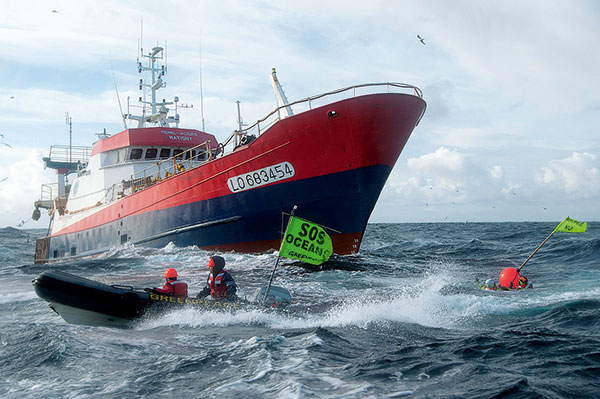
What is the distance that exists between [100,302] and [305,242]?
373cm

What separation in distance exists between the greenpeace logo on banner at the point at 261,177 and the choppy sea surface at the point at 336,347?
12.1ft

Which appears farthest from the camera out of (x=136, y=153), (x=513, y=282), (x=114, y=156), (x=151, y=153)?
(x=114, y=156)

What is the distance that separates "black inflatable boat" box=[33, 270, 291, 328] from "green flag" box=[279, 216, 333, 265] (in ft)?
5.19

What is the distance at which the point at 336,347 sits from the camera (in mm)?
6625

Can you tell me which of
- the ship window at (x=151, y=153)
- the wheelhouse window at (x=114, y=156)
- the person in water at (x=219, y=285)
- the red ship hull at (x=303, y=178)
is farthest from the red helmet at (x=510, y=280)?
the wheelhouse window at (x=114, y=156)

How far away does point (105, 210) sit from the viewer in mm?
21422

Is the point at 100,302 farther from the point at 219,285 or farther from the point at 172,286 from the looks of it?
the point at 219,285

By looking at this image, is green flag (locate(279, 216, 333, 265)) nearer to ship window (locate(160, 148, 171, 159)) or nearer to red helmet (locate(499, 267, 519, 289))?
red helmet (locate(499, 267, 519, 289))

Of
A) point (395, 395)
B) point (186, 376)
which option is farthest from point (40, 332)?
point (395, 395)

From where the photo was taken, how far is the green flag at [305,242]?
9.24 m

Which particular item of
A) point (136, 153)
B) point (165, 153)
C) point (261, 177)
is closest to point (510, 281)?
point (261, 177)

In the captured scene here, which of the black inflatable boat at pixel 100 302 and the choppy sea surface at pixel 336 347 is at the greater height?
the black inflatable boat at pixel 100 302

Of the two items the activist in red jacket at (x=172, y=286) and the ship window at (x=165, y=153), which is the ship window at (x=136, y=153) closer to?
the ship window at (x=165, y=153)

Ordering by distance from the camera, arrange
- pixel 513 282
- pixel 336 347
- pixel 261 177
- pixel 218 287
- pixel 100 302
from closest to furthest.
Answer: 1. pixel 336 347
2. pixel 100 302
3. pixel 218 287
4. pixel 513 282
5. pixel 261 177
